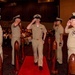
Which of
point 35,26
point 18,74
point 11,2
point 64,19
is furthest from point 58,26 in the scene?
point 11,2

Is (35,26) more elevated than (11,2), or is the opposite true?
(11,2)

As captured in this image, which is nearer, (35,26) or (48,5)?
(35,26)

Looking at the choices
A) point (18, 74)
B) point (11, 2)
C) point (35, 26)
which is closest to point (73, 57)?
point (18, 74)

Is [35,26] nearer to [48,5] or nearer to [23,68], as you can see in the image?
[23,68]

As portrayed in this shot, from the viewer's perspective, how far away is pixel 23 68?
7.71 m

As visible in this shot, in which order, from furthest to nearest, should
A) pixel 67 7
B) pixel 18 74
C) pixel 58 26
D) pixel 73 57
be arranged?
1. pixel 67 7
2. pixel 58 26
3. pixel 18 74
4. pixel 73 57

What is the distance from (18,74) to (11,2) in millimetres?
13480

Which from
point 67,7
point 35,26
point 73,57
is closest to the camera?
point 73,57

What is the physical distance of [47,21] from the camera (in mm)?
19234

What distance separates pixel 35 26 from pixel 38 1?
12.0 m

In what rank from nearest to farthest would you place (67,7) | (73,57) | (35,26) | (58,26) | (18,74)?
(73,57) → (18,74) → (35,26) → (58,26) → (67,7)

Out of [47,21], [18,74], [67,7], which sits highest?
[67,7]

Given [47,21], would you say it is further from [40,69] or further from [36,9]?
[40,69]

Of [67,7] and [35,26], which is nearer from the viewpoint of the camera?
[35,26]
